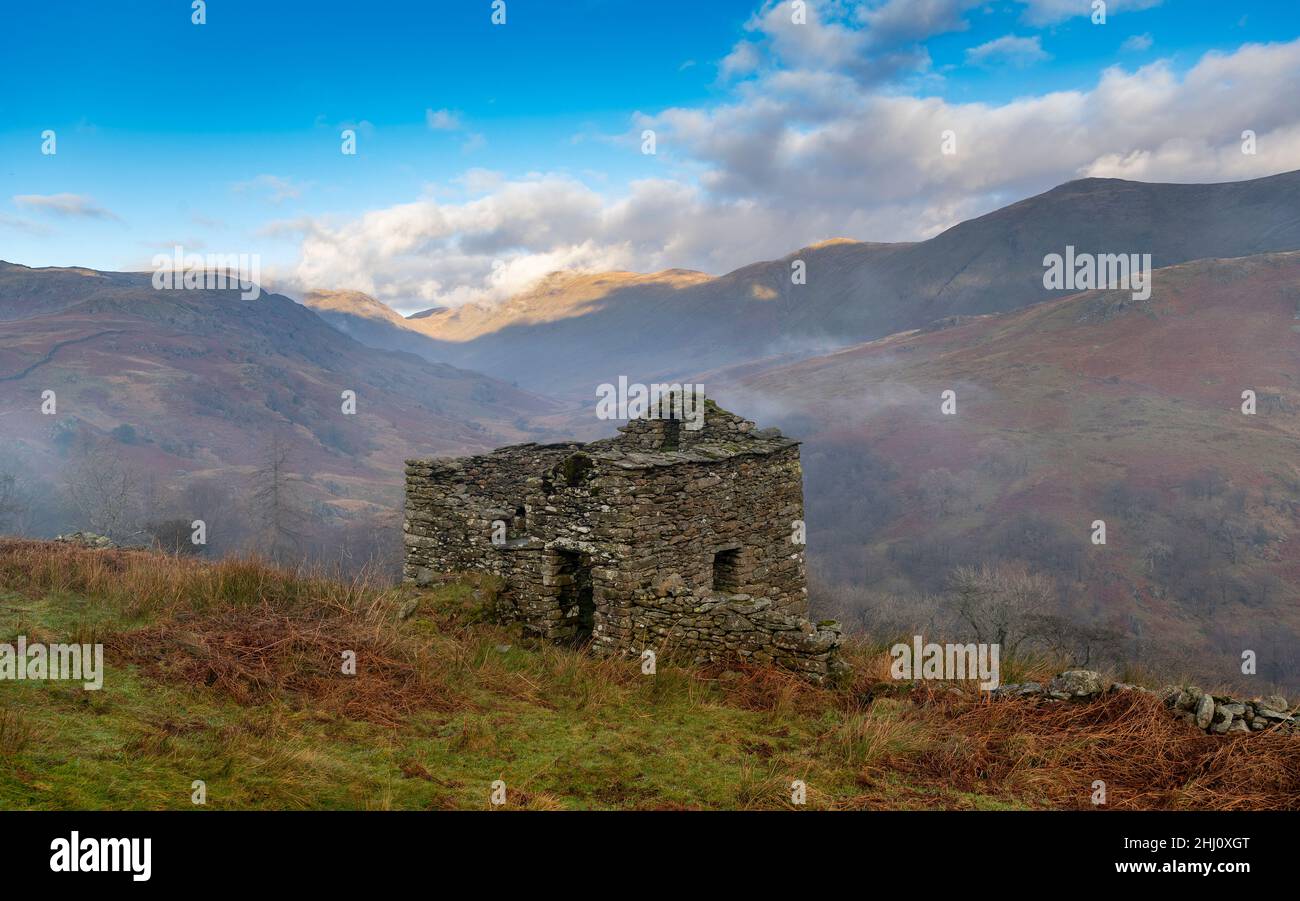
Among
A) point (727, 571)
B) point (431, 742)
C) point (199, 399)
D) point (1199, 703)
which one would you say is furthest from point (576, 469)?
point (199, 399)

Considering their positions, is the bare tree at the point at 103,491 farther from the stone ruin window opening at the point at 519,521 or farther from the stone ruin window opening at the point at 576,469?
the stone ruin window opening at the point at 576,469

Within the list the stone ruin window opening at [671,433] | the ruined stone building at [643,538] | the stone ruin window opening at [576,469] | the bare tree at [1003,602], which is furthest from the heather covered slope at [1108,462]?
the stone ruin window opening at [576,469]

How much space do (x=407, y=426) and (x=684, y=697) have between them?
140m

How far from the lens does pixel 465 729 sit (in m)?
7.06

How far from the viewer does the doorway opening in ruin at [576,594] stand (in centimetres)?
1212

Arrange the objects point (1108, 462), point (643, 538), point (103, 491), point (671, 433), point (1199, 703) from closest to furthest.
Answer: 1. point (1199, 703)
2. point (643, 538)
3. point (671, 433)
4. point (103, 491)
5. point (1108, 462)

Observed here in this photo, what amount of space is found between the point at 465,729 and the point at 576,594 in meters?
5.19

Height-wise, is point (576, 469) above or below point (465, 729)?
above

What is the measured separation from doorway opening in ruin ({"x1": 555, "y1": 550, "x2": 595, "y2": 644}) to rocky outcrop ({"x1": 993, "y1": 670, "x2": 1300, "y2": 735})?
6.13 m

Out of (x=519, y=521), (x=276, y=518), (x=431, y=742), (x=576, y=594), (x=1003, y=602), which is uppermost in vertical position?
(x=519, y=521)

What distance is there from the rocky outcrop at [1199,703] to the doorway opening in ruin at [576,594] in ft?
20.1

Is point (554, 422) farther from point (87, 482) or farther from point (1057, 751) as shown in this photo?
point (1057, 751)

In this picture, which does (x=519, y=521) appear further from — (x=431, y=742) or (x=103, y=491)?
(x=103, y=491)

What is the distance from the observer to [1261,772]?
630 cm
